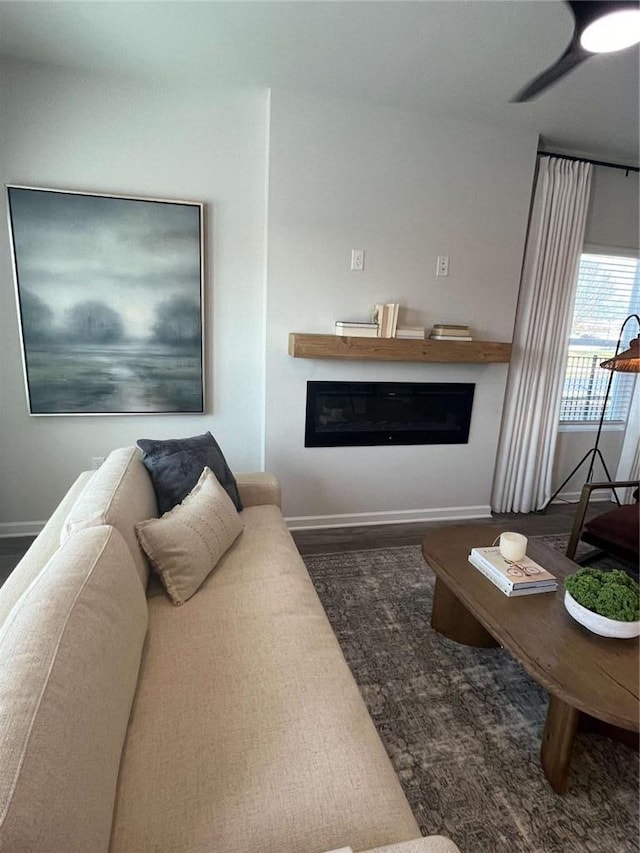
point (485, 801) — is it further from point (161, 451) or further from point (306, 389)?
point (306, 389)

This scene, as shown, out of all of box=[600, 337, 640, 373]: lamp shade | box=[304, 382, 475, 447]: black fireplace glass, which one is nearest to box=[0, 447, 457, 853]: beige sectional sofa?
box=[304, 382, 475, 447]: black fireplace glass

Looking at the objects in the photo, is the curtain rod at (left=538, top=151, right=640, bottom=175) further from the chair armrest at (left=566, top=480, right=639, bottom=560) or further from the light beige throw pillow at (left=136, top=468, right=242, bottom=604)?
the light beige throw pillow at (left=136, top=468, right=242, bottom=604)

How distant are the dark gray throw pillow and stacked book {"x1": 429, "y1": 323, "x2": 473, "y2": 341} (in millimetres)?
1683

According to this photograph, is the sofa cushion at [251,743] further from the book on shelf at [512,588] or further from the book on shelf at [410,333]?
the book on shelf at [410,333]

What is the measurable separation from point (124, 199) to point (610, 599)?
9.88 feet

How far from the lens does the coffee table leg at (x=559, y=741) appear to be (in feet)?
4.44

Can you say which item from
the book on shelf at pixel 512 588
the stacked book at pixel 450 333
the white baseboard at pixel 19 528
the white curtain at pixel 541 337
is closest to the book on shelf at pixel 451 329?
the stacked book at pixel 450 333

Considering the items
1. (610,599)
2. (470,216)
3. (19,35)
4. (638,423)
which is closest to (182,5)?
(19,35)

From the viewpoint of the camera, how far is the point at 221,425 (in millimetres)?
2998

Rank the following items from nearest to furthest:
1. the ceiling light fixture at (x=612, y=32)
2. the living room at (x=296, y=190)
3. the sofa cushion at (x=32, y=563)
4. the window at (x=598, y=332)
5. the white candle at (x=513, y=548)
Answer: the sofa cushion at (x=32, y=563) → the ceiling light fixture at (x=612, y=32) → the white candle at (x=513, y=548) → the living room at (x=296, y=190) → the window at (x=598, y=332)

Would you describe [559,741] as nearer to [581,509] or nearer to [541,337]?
[581,509]

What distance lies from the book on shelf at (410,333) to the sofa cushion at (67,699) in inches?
86.0

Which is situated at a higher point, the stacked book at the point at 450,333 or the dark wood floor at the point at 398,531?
the stacked book at the point at 450,333

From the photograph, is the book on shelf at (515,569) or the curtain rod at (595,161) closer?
the book on shelf at (515,569)
